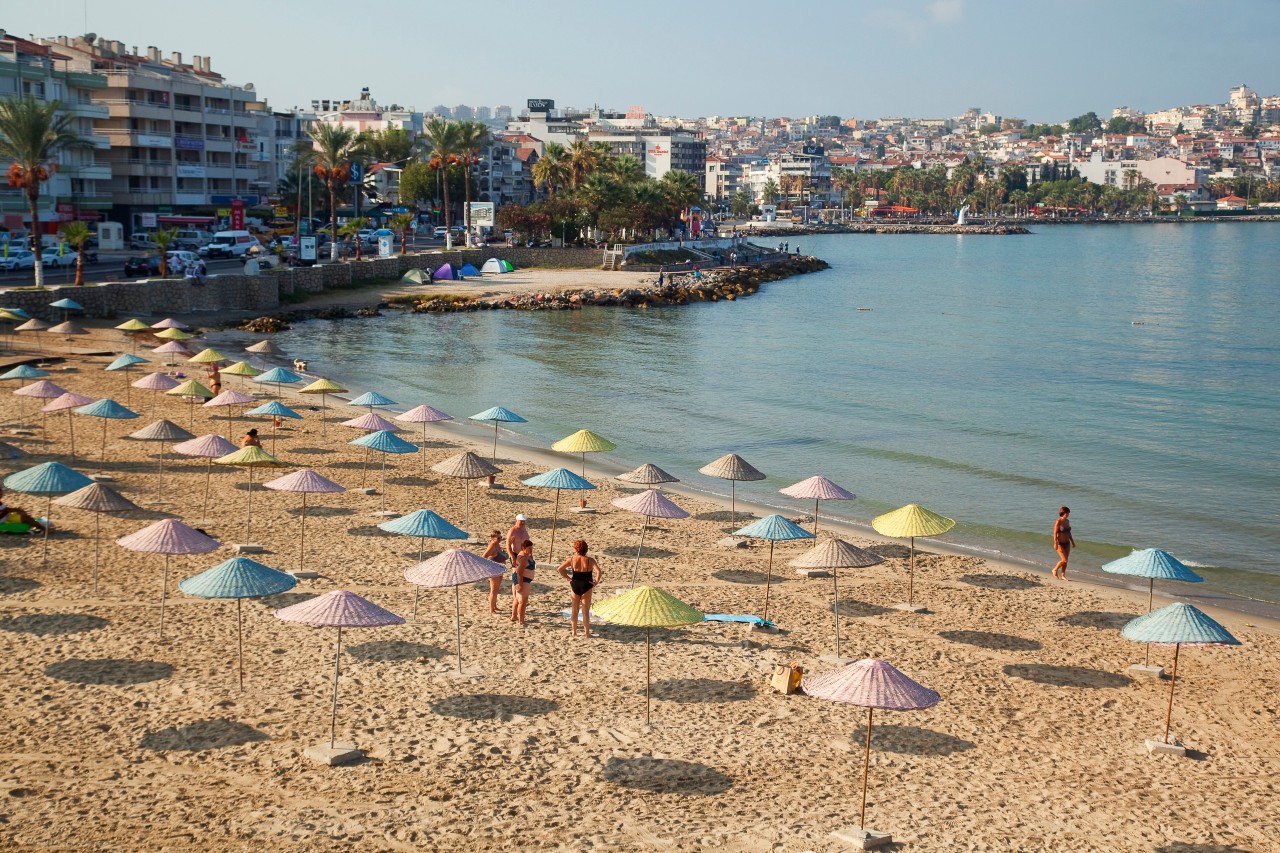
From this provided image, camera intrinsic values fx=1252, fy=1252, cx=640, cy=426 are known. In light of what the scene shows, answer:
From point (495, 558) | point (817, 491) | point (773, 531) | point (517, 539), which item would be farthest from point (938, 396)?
point (517, 539)

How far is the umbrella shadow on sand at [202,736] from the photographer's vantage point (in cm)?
1251

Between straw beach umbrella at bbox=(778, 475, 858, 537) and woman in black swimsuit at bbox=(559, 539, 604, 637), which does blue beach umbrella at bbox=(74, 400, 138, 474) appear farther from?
straw beach umbrella at bbox=(778, 475, 858, 537)

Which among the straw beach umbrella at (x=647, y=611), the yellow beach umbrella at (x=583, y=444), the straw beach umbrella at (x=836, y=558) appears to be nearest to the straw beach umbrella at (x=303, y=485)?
the yellow beach umbrella at (x=583, y=444)

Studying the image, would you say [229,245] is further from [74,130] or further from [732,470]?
[732,470]

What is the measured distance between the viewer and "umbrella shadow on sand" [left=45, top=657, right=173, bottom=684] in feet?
46.3

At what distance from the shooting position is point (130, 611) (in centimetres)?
1652

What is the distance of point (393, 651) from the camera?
1572 cm

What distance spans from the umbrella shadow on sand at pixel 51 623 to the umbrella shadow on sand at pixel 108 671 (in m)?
1.06

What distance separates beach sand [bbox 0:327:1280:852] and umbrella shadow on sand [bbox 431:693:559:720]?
4 centimetres

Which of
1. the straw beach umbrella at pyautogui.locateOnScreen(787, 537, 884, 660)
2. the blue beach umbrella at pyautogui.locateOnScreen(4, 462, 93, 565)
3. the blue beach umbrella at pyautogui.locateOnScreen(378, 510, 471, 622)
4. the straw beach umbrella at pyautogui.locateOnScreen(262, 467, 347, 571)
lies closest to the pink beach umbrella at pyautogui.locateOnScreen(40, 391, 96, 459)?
the straw beach umbrella at pyautogui.locateOnScreen(262, 467, 347, 571)

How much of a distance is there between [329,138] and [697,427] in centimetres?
4930

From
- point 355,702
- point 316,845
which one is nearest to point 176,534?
point 355,702

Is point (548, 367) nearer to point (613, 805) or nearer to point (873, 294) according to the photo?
point (613, 805)

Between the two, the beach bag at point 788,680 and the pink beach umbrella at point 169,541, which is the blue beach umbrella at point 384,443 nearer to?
the pink beach umbrella at point 169,541
